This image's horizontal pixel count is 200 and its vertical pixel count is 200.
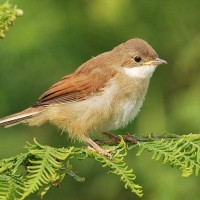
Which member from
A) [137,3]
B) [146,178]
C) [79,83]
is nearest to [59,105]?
[79,83]

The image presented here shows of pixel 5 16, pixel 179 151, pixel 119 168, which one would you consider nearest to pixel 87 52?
pixel 179 151

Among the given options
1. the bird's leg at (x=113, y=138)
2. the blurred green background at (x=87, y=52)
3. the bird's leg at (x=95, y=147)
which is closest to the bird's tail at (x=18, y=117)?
the bird's leg at (x=95, y=147)

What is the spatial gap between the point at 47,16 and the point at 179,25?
60.2 inches

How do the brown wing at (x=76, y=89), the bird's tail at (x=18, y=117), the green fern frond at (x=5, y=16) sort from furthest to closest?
the brown wing at (x=76, y=89)
the bird's tail at (x=18, y=117)
the green fern frond at (x=5, y=16)

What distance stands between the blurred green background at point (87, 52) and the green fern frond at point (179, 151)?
2728mm

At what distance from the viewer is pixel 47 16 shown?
730cm

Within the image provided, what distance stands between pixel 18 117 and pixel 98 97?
70 cm

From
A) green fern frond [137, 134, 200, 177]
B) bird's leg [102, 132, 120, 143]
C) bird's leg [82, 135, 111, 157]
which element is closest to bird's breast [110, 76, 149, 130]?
bird's leg [102, 132, 120, 143]

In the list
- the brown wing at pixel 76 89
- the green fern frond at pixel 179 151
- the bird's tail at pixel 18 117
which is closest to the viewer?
the green fern frond at pixel 179 151

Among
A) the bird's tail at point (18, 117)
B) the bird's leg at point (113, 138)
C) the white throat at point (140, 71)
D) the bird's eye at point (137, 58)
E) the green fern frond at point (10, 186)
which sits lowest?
the green fern frond at point (10, 186)

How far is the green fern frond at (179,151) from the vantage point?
3771mm

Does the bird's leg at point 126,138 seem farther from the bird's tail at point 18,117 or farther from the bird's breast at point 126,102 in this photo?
the bird's tail at point 18,117

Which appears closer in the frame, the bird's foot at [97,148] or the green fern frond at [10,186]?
the green fern frond at [10,186]

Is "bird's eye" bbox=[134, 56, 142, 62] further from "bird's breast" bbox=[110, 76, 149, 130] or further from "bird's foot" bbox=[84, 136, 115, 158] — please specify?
"bird's foot" bbox=[84, 136, 115, 158]
